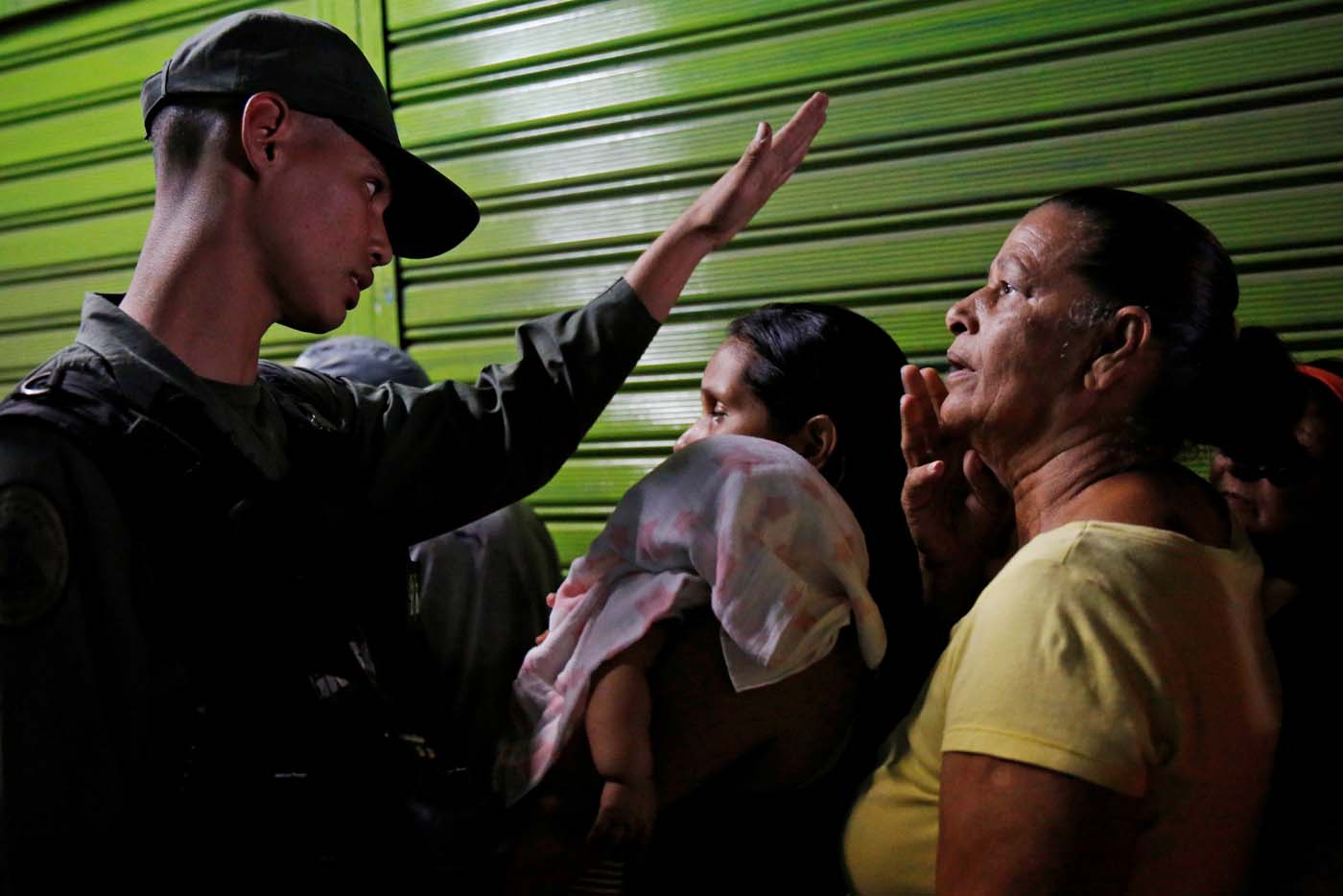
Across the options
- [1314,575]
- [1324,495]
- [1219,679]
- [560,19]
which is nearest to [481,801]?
[1219,679]

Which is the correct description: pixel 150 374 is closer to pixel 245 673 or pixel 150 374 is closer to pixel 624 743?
pixel 245 673

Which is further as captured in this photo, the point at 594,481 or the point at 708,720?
the point at 594,481

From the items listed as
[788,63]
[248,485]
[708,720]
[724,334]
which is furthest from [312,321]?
[788,63]

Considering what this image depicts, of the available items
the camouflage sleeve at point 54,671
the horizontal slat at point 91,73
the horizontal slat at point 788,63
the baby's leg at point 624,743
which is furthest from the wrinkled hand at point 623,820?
the horizontal slat at point 91,73

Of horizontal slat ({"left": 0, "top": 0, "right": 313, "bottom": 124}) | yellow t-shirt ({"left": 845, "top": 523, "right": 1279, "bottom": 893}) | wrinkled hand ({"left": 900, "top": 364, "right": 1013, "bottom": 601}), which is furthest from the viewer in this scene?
horizontal slat ({"left": 0, "top": 0, "right": 313, "bottom": 124})

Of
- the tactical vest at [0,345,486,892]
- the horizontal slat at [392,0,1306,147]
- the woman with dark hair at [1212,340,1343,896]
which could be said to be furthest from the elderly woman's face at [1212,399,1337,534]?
the tactical vest at [0,345,486,892]

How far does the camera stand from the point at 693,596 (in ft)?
6.78

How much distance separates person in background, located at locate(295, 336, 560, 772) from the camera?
2.90 meters

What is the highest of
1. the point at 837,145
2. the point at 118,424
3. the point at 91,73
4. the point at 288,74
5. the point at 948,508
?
the point at 91,73

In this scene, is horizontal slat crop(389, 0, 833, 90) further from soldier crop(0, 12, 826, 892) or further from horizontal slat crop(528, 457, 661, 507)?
horizontal slat crop(528, 457, 661, 507)

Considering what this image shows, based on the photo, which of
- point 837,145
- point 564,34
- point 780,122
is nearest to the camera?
point 837,145

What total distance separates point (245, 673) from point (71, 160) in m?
4.08

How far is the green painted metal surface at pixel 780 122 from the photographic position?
111 inches

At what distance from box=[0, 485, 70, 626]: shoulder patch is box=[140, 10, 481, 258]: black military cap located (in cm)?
84
